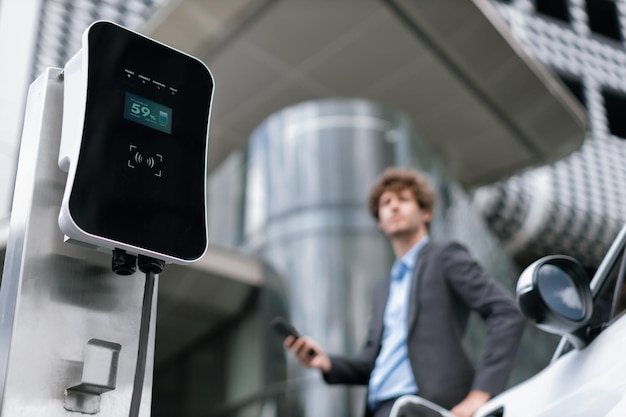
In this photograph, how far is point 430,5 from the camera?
7.83 meters

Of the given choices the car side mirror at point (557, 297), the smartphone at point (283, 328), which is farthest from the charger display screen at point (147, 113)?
the smartphone at point (283, 328)

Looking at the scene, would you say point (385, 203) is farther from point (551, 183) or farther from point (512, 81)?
point (551, 183)

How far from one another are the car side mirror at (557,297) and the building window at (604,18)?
59.9ft

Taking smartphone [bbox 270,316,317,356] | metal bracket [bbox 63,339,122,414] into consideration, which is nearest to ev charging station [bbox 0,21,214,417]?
metal bracket [bbox 63,339,122,414]

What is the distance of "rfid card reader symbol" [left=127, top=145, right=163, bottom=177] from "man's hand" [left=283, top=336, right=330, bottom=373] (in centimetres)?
112

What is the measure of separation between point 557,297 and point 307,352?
97 centimetres

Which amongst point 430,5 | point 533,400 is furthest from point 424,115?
point 533,400

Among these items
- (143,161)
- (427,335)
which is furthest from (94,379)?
(427,335)

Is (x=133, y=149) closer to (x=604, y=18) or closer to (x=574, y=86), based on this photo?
(x=574, y=86)

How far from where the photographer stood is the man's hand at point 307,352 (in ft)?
7.50

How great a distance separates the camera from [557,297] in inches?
60.1

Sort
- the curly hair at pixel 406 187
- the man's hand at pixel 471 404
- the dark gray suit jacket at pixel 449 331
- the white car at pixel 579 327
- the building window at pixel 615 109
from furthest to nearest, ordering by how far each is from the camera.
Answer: the building window at pixel 615 109, the curly hair at pixel 406 187, the dark gray suit jacket at pixel 449 331, the man's hand at pixel 471 404, the white car at pixel 579 327

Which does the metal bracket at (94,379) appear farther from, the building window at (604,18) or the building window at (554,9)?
the building window at (604,18)

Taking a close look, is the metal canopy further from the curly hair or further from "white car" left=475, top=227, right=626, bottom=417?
"white car" left=475, top=227, right=626, bottom=417
